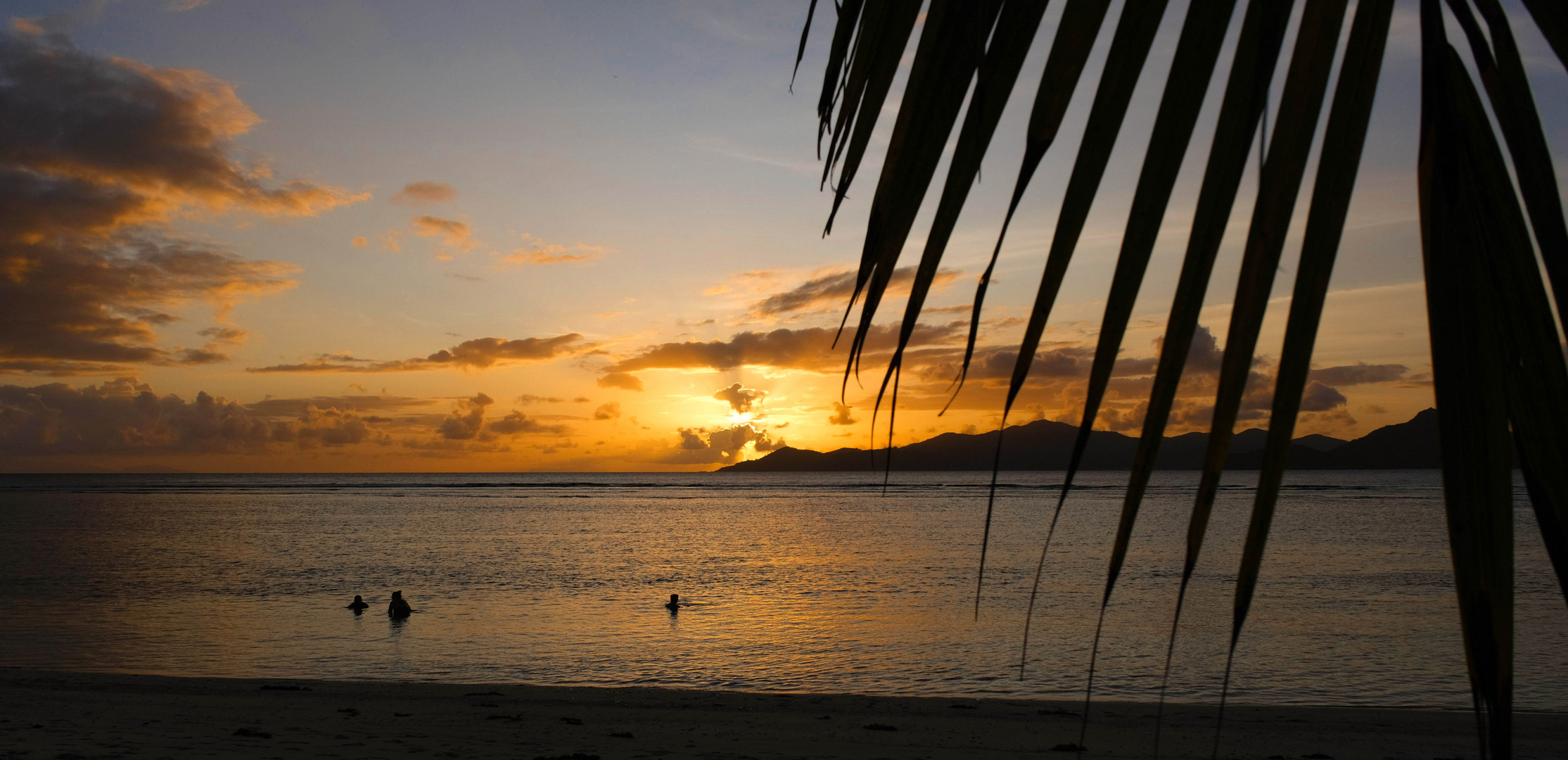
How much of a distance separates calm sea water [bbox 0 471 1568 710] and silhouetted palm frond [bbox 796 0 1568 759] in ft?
38.4

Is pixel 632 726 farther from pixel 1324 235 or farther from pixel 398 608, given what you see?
pixel 1324 235

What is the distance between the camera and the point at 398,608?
1752cm

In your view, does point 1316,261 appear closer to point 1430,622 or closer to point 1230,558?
point 1430,622

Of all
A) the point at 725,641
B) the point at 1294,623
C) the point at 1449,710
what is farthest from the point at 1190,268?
the point at 1294,623

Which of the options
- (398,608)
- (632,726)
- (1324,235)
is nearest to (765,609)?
(398,608)

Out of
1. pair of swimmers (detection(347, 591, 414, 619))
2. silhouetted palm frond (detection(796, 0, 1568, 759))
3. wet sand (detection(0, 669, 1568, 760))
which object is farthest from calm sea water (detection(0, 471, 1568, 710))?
silhouetted palm frond (detection(796, 0, 1568, 759))

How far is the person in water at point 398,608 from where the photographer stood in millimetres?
17406

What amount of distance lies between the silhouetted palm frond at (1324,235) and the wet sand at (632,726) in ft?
27.7

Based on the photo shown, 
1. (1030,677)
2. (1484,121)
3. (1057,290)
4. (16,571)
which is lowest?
(16,571)

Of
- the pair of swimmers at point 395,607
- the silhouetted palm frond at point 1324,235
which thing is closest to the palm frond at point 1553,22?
the silhouetted palm frond at point 1324,235

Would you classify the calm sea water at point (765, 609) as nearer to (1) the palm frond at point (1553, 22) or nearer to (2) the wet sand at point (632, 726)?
(2) the wet sand at point (632, 726)

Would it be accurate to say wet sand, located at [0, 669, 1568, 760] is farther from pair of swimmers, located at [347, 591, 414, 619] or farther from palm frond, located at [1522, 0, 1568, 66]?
palm frond, located at [1522, 0, 1568, 66]

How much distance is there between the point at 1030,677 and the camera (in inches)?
497

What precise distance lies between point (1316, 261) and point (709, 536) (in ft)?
133
